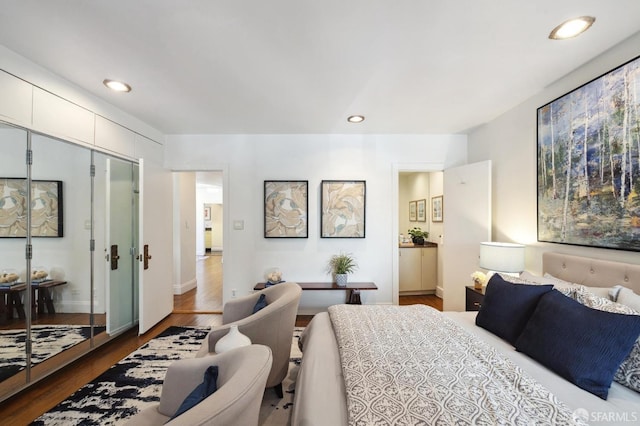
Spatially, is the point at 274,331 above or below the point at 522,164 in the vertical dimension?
below

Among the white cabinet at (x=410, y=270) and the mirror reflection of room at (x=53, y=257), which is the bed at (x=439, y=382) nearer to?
the mirror reflection of room at (x=53, y=257)

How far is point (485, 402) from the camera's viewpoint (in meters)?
0.99

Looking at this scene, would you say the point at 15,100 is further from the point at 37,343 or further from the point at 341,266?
the point at 341,266

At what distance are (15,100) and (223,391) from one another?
8.24 ft

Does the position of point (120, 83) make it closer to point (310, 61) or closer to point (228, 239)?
point (310, 61)

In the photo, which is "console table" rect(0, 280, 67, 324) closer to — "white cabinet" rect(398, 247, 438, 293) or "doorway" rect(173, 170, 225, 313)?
"doorway" rect(173, 170, 225, 313)

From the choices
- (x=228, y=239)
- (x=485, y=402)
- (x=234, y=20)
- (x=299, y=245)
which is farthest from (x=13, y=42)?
(x=485, y=402)

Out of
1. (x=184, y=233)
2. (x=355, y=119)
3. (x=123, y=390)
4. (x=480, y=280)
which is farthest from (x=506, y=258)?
(x=184, y=233)

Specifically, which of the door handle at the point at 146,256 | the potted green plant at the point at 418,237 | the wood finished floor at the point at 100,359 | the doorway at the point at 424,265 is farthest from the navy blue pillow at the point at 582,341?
the door handle at the point at 146,256

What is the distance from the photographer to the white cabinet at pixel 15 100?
5.87 ft

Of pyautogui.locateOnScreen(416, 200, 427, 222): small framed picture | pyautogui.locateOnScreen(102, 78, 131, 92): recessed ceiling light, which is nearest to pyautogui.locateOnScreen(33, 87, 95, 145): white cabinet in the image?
pyautogui.locateOnScreen(102, 78, 131, 92): recessed ceiling light

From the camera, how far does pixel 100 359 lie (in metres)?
2.51

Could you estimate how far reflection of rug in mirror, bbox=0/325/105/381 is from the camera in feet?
A: 6.13

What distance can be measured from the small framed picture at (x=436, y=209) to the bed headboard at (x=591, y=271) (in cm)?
228
